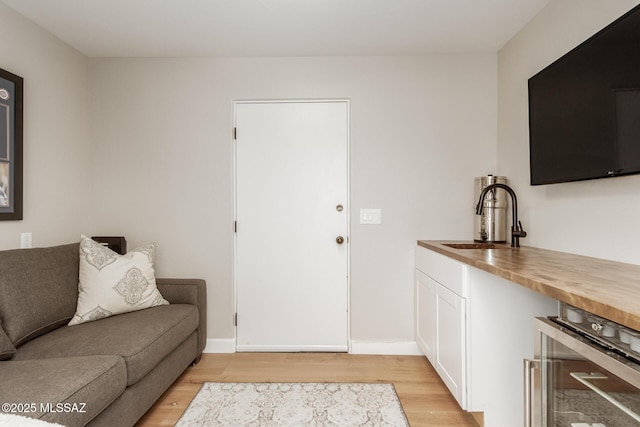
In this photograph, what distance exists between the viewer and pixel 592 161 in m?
1.63

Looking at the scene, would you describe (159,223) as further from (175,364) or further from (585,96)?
(585,96)

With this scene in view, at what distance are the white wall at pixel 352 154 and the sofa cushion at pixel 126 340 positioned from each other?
2.42 feet

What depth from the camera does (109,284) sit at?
219 cm

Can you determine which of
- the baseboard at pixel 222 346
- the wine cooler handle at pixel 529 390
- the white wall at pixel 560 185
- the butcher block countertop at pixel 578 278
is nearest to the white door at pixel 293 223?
the baseboard at pixel 222 346

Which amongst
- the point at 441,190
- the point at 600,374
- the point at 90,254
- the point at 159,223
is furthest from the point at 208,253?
the point at 600,374

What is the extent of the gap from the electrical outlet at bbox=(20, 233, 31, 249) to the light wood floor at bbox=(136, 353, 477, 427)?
1.35 m

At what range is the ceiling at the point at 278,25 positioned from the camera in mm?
2143

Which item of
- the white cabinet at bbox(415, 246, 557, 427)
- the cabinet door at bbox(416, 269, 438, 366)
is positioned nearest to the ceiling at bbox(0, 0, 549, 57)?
the white cabinet at bbox(415, 246, 557, 427)

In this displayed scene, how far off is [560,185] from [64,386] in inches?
104

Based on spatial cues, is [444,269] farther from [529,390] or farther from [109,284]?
[109,284]

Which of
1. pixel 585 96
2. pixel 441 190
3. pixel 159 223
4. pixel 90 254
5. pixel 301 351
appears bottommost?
pixel 301 351

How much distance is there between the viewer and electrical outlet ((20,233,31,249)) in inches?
88.3

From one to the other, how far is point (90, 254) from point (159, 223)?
0.71 metres

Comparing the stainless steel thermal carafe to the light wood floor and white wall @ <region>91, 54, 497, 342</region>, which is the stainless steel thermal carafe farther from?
the light wood floor
